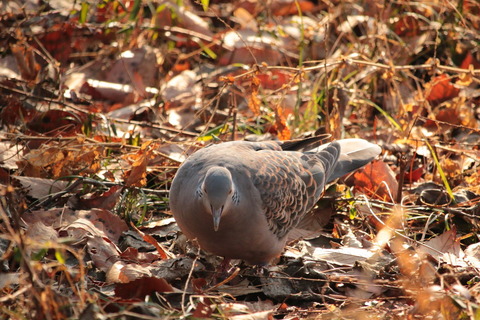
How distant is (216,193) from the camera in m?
3.58

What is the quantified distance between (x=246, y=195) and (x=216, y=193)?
36 centimetres

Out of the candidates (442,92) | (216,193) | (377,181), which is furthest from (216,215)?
(442,92)

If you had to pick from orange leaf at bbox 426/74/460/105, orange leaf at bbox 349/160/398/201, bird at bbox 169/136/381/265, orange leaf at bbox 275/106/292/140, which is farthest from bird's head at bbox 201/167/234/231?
orange leaf at bbox 426/74/460/105

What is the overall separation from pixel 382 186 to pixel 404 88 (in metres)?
1.80

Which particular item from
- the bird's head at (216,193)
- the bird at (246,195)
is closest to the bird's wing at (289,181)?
the bird at (246,195)

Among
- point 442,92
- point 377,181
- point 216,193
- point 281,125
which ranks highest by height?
point 216,193

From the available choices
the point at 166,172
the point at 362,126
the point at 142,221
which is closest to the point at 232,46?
the point at 362,126

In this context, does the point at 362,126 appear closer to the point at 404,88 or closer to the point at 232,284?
the point at 404,88

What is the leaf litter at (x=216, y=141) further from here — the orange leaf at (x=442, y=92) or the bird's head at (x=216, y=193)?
the bird's head at (x=216, y=193)

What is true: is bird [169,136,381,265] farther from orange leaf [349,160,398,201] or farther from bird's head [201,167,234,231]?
orange leaf [349,160,398,201]

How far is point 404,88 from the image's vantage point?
6.51 metres

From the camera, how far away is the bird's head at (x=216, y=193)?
358cm

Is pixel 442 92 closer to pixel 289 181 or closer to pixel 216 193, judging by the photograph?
pixel 289 181

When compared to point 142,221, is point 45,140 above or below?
above
